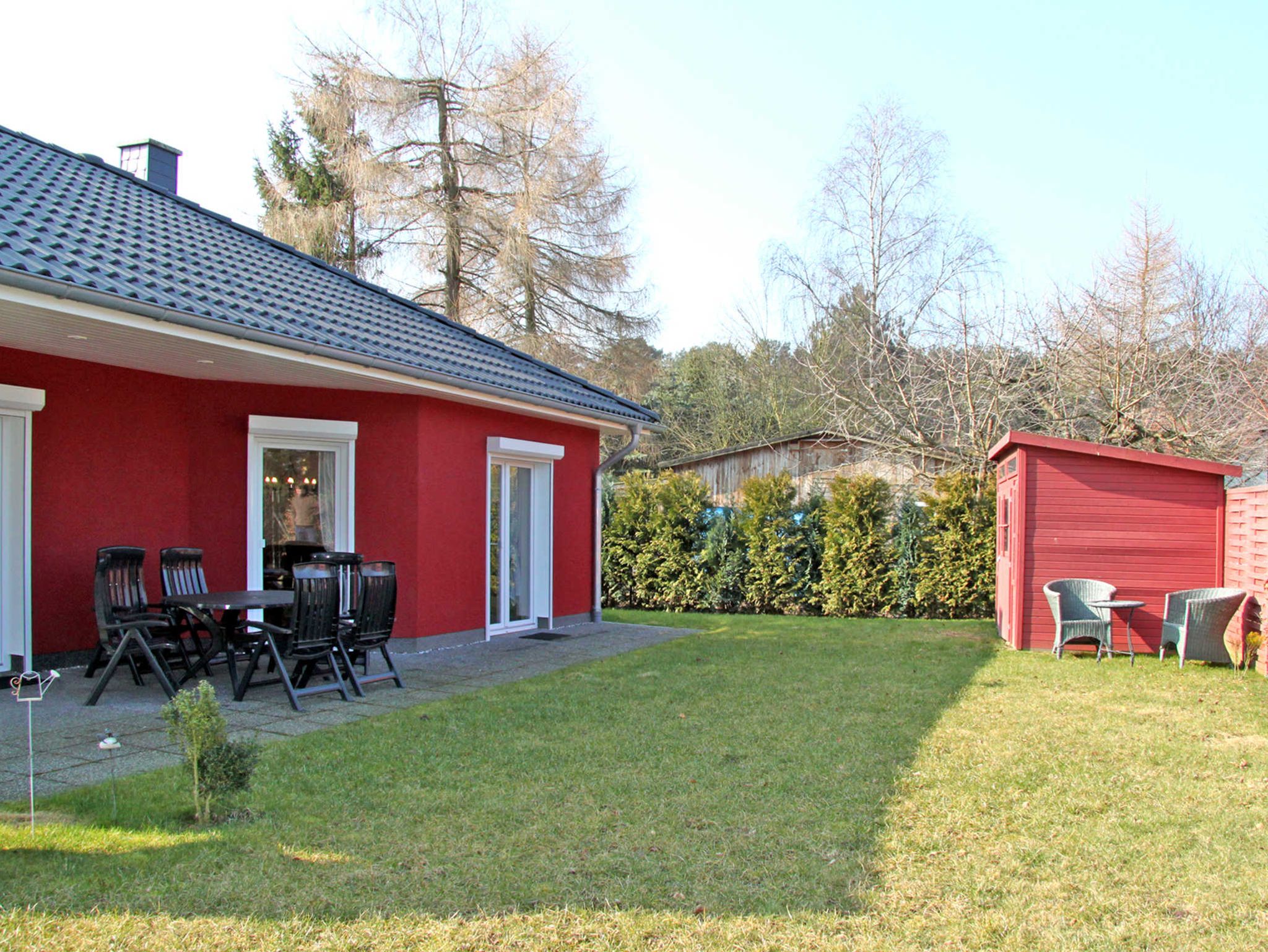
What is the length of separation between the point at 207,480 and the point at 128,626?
2565 millimetres

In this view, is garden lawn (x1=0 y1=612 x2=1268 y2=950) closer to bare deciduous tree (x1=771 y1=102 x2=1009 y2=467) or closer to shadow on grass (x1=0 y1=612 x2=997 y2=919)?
shadow on grass (x1=0 y1=612 x2=997 y2=919)

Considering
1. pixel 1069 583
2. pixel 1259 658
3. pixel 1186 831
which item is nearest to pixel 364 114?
pixel 1069 583

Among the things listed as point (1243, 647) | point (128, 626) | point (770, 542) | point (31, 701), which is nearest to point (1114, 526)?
point (1243, 647)

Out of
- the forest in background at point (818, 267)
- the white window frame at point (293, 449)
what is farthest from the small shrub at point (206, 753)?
the forest in background at point (818, 267)

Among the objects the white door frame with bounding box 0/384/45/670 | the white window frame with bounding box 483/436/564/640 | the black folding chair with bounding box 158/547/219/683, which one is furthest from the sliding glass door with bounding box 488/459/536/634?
the white door frame with bounding box 0/384/45/670

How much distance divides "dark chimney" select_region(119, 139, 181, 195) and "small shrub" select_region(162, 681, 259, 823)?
382 inches

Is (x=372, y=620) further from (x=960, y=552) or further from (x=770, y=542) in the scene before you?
(x=960, y=552)

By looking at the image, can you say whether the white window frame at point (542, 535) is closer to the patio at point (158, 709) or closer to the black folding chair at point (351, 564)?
the patio at point (158, 709)

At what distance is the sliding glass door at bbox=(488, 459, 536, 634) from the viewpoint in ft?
35.1

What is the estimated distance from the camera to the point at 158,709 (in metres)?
6.49

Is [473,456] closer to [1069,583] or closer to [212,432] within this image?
[212,432]

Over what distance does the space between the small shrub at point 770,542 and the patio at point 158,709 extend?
190 inches

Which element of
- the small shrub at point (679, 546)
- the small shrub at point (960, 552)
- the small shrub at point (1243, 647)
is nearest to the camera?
the small shrub at point (1243, 647)

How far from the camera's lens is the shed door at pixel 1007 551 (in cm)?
1042
